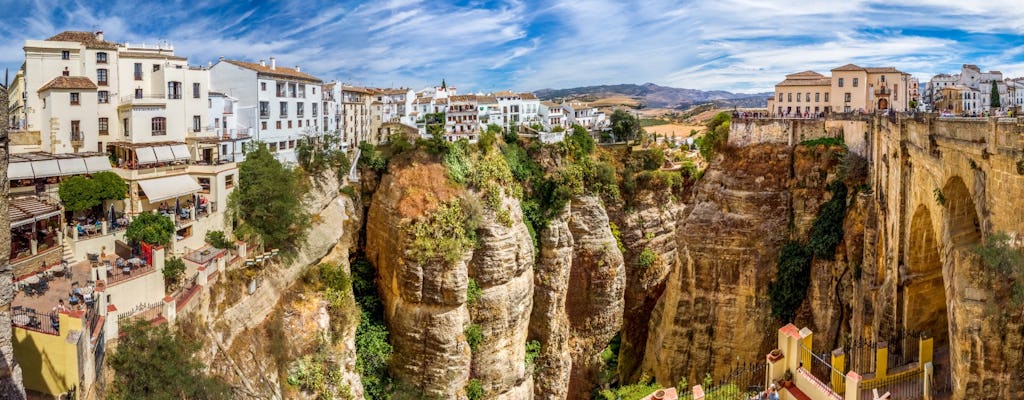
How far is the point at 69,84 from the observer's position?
24.5 m

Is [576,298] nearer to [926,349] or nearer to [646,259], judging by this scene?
[646,259]

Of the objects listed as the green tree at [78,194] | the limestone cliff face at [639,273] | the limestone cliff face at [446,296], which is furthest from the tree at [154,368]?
the limestone cliff face at [639,273]

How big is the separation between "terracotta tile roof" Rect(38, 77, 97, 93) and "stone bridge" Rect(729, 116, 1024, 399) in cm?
2641

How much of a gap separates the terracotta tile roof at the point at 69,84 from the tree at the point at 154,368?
45.0 ft

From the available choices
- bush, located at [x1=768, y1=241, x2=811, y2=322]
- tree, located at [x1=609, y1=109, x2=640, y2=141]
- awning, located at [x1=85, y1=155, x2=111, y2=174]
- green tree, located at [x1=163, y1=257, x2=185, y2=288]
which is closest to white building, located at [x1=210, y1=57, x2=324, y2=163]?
awning, located at [x1=85, y1=155, x2=111, y2=174]

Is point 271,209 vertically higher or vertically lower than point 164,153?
lower

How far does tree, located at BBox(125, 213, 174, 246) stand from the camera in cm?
1939

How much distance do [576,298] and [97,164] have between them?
71.3ft

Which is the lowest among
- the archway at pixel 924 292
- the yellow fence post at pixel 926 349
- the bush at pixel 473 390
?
the bush at pixel 473 390

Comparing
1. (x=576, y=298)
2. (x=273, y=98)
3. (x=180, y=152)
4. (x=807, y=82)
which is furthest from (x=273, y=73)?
(x=807, y=82)

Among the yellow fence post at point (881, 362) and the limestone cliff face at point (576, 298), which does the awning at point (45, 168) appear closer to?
the limestone cliff face at point (576, 298)

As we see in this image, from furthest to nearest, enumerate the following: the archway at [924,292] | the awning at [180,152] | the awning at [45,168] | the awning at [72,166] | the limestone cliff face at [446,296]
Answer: the limestone cliff face at [446,296], the awning at [180,152], the awning at [72,166], the awning at [45,168], the archway at [924,292]

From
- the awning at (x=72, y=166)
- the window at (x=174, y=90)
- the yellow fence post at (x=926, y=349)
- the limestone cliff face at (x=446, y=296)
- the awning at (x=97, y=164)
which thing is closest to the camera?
the yellow fence post at (x=926, y=349)

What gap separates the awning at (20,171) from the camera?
20.2m
